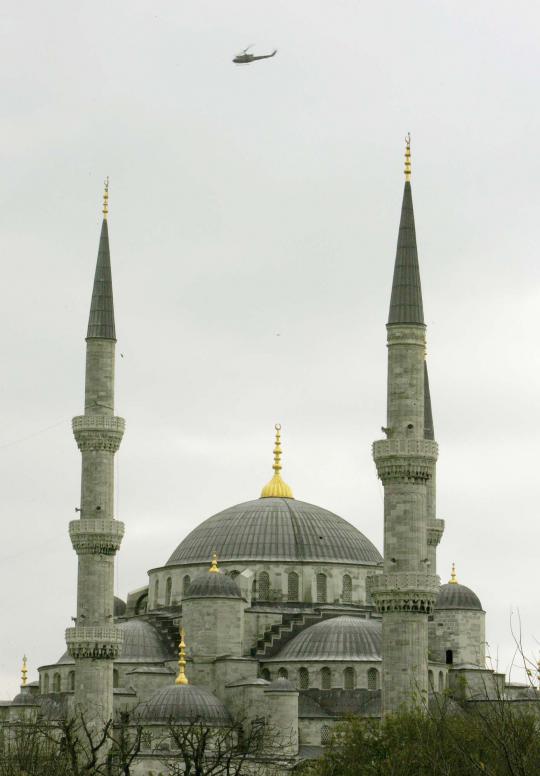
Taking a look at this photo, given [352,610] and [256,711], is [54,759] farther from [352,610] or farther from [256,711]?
[352,610]

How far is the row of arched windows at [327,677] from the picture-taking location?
60250 millimetres

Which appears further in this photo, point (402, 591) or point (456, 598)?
point (456, 598)

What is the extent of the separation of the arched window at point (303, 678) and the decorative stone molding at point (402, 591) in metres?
17.0

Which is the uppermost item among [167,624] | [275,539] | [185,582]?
[275,539]

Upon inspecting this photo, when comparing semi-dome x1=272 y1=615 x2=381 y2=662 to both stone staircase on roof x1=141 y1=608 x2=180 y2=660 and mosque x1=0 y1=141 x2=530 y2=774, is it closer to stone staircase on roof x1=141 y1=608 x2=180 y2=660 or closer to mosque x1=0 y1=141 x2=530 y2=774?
mosque x1=0 y1=141 x2=530 y2=774

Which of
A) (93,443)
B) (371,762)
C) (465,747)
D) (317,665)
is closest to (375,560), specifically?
(317,665)

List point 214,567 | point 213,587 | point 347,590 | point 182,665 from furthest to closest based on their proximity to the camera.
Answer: point 347,590, point 214,567, point 213,587, point 182,665

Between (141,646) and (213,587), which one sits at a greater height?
(213,587)

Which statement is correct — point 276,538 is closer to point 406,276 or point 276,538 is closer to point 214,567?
point 214,567

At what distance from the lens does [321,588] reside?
6612 centimetres

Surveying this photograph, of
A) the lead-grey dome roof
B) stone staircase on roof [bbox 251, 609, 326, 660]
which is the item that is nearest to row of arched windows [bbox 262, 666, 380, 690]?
stone staircase on roof [bbox 251, 609, 326, 660]

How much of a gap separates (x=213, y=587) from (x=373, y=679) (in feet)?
17.7

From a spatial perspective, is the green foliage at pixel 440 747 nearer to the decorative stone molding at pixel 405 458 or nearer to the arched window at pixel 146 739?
the decorative stone molding at pixel 405 458

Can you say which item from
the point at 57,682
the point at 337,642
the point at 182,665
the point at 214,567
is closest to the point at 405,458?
the point at 182,665
